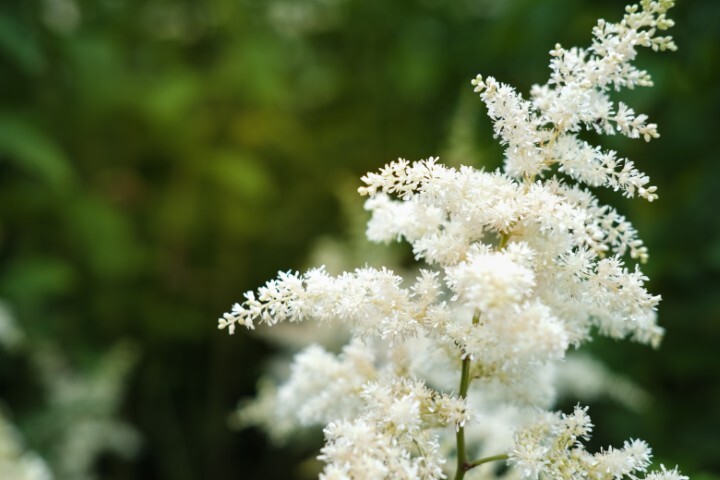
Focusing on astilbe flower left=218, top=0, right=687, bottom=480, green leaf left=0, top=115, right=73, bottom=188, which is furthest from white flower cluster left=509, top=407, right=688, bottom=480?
green leaf left=0, top=115, right=73, bottom=188

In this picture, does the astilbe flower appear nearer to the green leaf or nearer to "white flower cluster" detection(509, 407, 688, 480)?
"white flower cluster" detection(509, 407, 688, 480)

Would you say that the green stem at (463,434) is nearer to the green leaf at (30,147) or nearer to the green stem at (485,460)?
the green stem at (485,460)

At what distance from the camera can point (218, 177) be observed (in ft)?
7.78

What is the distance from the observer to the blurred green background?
1723mm

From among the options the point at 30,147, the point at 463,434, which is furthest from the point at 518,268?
the point at 30,147

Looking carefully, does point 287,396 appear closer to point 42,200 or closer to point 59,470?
point 59,470

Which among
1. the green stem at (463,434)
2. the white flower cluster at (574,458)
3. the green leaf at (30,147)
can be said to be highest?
the green leaf at (30,147)

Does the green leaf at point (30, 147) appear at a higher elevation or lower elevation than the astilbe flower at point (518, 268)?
higher

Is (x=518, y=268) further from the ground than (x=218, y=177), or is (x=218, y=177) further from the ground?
(x=218, y=177)

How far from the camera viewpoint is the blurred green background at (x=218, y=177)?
172 centimetres

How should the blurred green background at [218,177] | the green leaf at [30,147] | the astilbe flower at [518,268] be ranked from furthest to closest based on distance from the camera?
1. the green leaf at [30,147]
2. the blurred green background at [218,177]
3. the astilbe flower at [518,268]

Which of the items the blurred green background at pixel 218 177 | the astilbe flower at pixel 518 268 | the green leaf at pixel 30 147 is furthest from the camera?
the green leaf at pixel 30 147

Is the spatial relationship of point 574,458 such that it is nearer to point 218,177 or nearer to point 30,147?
point 30,147

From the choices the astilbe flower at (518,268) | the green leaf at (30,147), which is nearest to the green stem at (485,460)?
the astilbe flower at (518,268)
